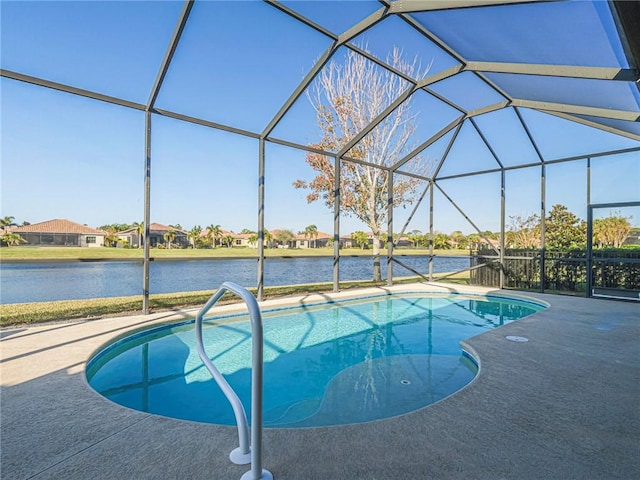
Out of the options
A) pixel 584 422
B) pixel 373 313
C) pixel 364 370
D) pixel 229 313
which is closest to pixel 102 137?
pixel 229 313

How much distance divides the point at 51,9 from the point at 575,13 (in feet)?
22.7

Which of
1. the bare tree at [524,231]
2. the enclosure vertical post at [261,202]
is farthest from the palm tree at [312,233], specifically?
the enclosure vertical post at [261,202]

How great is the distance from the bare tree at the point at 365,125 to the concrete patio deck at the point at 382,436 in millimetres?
8822

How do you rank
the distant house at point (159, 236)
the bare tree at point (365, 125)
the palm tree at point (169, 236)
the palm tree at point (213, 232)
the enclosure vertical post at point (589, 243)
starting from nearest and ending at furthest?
1. the enclosure vertical post at point (589, 243)
2. the bare tree at point (365, 125)
3. the distant house at point (159, 236)
4. the palm tree at point (169, 236)
5. the palm tree at point (213, 232)

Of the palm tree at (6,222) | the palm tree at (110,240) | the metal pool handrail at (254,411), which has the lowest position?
the metal pool handrail at (254,411)

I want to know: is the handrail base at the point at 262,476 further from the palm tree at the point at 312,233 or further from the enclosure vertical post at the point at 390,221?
the palm tree at the point at 312,233

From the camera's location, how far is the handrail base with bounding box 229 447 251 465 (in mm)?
1664

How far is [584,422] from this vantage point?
2.13 m

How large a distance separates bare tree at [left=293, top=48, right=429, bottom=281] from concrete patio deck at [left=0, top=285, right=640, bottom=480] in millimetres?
8822

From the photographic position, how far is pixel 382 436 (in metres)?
1.93

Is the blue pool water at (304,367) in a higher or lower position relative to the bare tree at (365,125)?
lower

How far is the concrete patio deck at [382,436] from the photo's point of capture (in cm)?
164

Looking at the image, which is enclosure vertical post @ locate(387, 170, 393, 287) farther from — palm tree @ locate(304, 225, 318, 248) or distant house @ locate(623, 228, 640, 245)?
palm tree @ locate(304, 225, 318, 248)

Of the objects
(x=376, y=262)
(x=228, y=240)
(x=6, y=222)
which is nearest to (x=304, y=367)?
(x=376, y=262)
